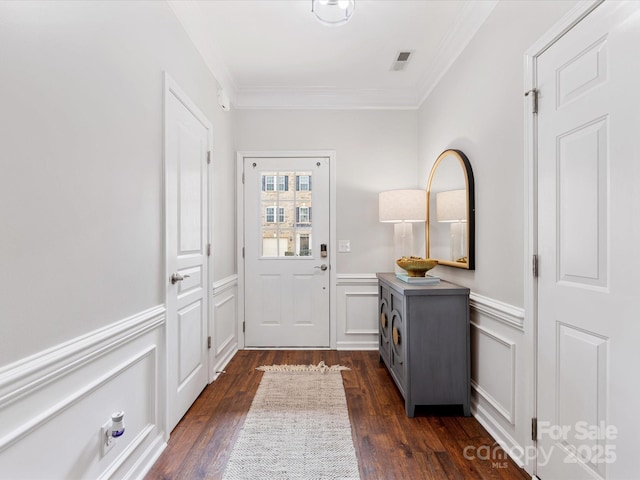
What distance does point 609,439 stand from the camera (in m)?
1.21

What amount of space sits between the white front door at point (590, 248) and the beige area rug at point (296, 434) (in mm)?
995

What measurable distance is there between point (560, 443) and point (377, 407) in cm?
108

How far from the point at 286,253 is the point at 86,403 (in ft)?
7.70

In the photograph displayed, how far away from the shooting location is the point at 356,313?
349 cm

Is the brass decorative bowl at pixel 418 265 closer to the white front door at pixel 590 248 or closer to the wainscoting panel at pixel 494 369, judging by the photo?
the wainscoting panel at pixel 494 369

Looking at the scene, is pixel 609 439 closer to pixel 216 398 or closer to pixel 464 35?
pixel 216 398

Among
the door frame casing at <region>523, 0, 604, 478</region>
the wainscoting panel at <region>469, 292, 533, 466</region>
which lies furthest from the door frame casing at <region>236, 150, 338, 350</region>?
the door frame casing at <region>523, 0, 604, 478</region>

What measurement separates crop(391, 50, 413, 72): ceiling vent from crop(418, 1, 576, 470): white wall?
1.68 feet

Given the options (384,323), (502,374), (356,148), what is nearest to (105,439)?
(502,374)

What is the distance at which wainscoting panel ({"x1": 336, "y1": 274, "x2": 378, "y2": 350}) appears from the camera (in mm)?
3463

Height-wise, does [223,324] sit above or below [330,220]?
below

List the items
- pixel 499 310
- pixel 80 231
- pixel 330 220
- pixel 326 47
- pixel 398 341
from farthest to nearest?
pixel 330 220 → pixel 326 47 → pixel 398 341 → pixel 499 310 → pixel 80 231

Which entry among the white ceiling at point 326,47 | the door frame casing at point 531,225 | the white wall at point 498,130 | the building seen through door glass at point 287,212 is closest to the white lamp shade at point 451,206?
the white wall at point 498,130

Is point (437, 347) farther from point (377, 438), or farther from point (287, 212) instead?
point (287, 212)
